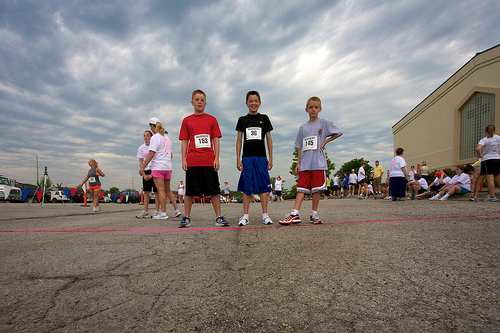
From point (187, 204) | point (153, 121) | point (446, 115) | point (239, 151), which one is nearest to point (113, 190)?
point (446, 115)

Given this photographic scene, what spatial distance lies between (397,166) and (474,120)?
18.6 m

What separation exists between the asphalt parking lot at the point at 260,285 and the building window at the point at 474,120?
23366 mm

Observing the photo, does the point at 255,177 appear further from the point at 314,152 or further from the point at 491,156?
the point at 491,156

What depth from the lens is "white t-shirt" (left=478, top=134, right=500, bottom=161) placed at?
626 cm

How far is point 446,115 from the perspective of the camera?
83.1 ft

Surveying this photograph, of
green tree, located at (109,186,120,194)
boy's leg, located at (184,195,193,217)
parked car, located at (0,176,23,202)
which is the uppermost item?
boy's leg, located at (184,195,193,217)

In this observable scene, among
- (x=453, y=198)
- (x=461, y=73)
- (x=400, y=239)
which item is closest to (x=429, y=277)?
(x=400, y=239)

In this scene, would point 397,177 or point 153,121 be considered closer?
point 153,121

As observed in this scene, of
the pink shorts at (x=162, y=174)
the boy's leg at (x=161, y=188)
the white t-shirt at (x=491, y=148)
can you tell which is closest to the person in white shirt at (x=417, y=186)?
the white t-shirt at (x=491, y=148)

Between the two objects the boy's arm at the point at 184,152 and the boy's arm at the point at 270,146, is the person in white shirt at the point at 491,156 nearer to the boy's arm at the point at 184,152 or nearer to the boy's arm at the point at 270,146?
the boy's arm at the point at 270,146

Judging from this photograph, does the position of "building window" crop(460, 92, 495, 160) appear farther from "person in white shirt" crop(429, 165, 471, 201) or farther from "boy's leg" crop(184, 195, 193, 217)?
"boy's leg" crop(184, 195, 193, 217)

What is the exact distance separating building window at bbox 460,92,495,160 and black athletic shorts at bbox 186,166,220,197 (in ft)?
76.1

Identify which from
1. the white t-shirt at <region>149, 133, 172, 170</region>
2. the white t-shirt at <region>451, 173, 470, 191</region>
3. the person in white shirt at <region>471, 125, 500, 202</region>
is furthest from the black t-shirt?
the white t-shirt at <region>451, 173, 470, 191</region>

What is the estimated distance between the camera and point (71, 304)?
4.29 ft
